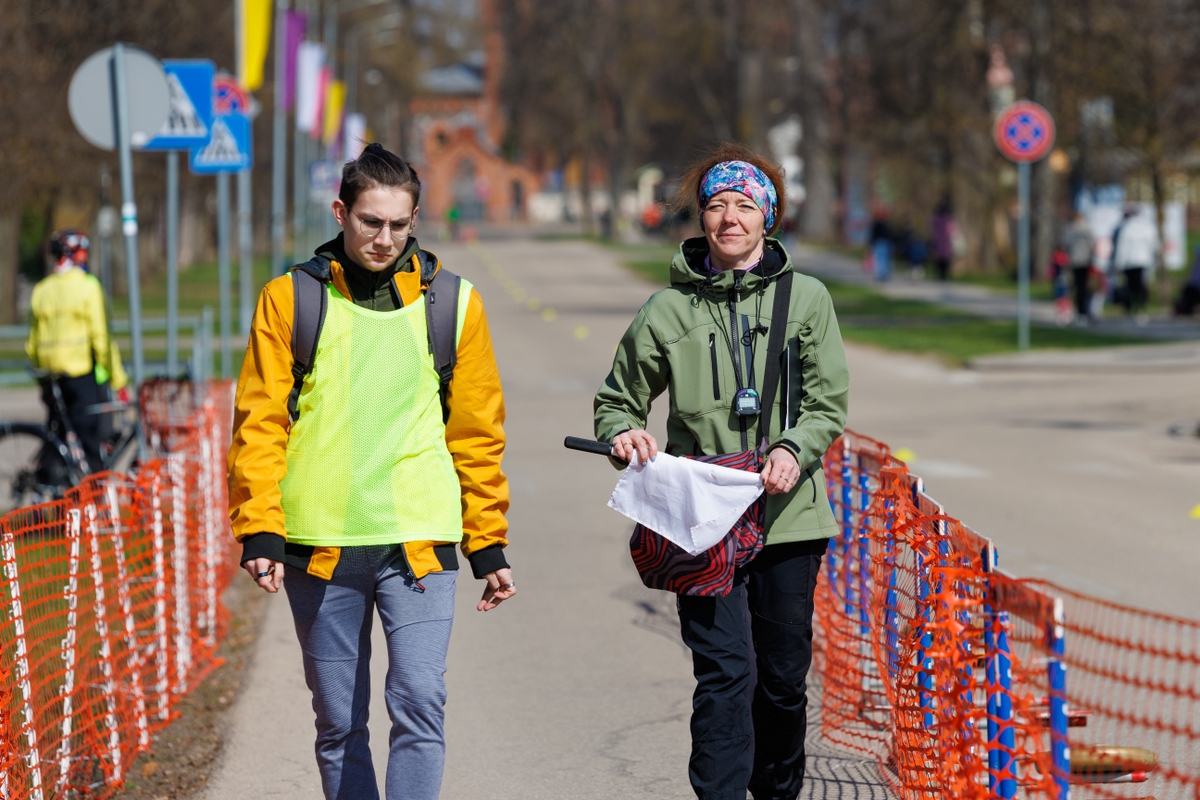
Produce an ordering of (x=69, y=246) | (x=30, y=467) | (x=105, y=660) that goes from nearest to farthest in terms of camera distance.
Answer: (x=105, y=660) → (x=69, y=246) → (x=30, y=467)

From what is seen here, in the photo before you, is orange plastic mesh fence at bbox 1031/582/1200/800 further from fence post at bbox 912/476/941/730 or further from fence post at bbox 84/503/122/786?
fence post at bbox 84/503/122/786

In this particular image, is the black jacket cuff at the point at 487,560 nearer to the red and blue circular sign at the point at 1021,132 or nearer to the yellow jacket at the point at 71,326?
the yellow jacket at the point at 71,326

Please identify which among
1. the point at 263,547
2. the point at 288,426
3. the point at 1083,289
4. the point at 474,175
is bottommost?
the point at 263,547

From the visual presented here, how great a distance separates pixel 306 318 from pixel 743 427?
3.84 feet

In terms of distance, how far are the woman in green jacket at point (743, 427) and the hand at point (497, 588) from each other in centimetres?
46

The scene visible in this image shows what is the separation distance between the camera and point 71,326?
1068cm

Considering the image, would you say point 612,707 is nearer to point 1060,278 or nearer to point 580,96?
point 1060,278

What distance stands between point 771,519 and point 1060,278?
1033 inches

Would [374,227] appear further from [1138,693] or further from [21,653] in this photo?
[1138,693]

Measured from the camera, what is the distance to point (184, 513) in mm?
7156

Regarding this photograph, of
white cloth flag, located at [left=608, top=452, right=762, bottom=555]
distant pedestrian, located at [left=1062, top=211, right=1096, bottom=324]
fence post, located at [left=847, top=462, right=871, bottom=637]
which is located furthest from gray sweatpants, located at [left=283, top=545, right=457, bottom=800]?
distant pedestrian, located at [left=1062, top=211, right=1096, bottom=324]

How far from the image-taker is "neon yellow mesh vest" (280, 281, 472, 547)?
3986 mm

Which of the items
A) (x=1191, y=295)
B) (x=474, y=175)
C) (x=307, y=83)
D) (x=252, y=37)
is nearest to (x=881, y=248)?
(x=1191, y=295)

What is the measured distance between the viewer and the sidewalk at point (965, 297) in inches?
1045
